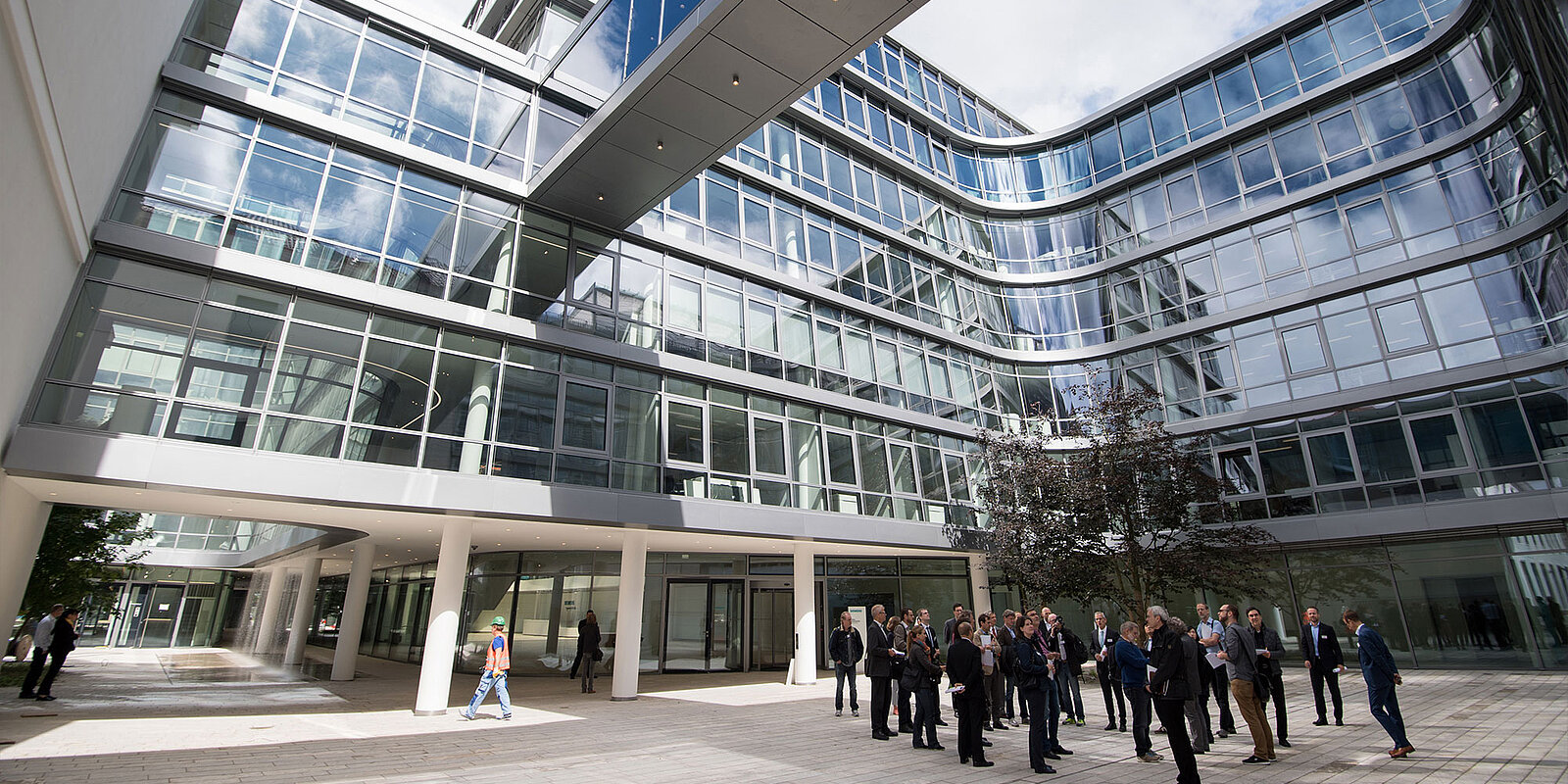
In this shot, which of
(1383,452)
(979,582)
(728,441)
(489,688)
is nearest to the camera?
(489,688)

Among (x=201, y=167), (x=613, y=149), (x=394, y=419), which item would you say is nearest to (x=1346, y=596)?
(x=613, y=149)

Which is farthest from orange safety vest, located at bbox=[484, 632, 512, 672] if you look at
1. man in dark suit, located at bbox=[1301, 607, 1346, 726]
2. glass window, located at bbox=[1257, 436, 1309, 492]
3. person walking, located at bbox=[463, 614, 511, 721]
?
glass window, located at bbox=[1257, 436, 1309, 492]

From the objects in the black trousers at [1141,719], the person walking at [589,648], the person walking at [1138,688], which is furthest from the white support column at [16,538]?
the black trousers at [1141,719]

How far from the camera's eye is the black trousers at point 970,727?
25.0 ft

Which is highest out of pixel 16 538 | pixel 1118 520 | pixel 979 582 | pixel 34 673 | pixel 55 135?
pixel 55 135

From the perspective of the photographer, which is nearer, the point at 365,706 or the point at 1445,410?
the point at 365,706

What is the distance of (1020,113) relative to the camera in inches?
1211

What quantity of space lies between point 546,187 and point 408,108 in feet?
9.02

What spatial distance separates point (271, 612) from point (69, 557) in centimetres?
1260

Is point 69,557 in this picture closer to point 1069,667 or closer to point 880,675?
point 880,675

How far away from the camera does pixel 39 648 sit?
12648 millimetres

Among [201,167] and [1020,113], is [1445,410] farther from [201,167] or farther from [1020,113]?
[201,167]

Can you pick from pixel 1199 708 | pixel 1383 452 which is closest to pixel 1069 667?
pixel 1199 708

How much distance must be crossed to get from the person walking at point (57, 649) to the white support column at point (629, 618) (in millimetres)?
9082
